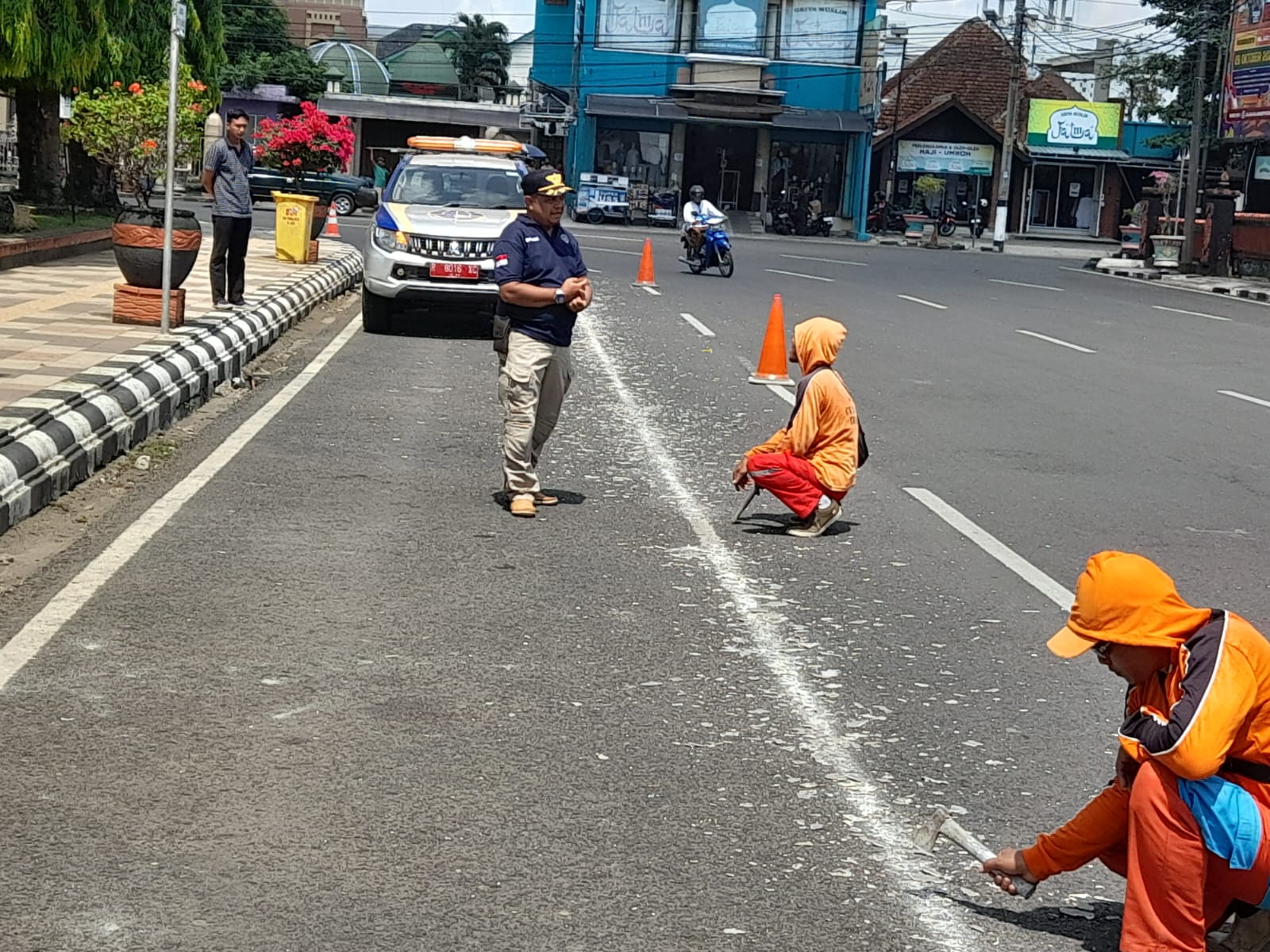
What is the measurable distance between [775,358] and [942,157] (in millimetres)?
52128

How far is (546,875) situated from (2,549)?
4175 millimetres

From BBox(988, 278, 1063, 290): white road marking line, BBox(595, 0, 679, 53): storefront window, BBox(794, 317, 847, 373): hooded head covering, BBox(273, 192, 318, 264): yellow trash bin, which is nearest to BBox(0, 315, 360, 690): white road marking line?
BBox(794, 317, 847, 373): hooded head covering

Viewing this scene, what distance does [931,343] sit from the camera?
18.6 meters

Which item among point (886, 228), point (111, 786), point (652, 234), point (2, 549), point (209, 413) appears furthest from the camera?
point (886, 228)

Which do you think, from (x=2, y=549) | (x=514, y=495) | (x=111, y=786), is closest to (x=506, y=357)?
(x=514, y=495)

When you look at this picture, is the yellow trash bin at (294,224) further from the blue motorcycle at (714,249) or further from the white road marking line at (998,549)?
the white road marking line at (998,549)

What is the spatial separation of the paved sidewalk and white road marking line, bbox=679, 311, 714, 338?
4655 mm

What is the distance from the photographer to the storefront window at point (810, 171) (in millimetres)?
59344

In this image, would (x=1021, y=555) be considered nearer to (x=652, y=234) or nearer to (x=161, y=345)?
(x=161, y=345)

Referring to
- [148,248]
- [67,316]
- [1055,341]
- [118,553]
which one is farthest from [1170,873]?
[1055,341]

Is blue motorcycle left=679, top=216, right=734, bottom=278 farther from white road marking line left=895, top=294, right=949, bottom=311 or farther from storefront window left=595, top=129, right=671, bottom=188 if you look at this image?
storefront window left=595, top=129, right=671, bottom=188

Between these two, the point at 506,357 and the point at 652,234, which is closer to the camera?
the point at 506,357

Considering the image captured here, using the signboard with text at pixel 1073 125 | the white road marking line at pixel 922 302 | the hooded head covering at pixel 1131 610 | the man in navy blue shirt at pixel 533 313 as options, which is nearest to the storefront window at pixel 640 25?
the signboard with text at pixel 1073 125

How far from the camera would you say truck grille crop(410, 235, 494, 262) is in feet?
54.3
